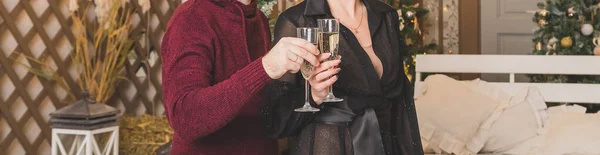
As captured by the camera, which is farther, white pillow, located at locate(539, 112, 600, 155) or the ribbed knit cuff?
white pillow, located at locate(539, 112, 600, 155)

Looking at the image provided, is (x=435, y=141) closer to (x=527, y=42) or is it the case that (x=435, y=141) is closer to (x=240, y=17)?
(x=240, y=17)

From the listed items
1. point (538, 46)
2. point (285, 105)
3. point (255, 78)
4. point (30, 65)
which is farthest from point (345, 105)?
point (538, 46)

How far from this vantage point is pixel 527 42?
507cm

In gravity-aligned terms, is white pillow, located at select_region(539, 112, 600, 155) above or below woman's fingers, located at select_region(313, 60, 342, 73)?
below

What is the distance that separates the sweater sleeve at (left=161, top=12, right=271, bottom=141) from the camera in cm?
119

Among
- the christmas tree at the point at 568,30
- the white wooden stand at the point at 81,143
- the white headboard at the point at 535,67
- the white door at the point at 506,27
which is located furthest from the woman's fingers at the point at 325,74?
the white door at the point at 506,27

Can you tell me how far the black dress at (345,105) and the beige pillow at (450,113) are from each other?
1550 mm

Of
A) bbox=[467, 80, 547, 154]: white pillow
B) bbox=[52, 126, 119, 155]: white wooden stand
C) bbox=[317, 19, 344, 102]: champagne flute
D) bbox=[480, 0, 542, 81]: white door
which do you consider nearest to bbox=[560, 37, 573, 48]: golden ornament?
bbox=[467, 80, 547, 154]: white pillow

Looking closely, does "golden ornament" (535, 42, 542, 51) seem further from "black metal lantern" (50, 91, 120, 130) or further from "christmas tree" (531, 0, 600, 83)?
"black metal lantern" (50, 91, 120, 130)

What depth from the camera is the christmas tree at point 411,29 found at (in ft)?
15.4

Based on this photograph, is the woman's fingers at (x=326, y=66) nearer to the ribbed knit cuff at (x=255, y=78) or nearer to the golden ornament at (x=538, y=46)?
the ribbed knit cuff at (x=255, y=78)

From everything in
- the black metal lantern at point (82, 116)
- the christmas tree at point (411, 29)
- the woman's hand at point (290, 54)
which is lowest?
the black metal lantern at point (82, 116)

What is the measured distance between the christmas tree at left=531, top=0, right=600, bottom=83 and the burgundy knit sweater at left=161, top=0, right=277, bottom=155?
2803 millimetres

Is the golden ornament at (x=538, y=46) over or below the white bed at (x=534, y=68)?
over
